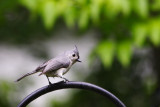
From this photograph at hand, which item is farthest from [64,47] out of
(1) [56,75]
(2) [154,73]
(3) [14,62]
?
(1) [56,75]

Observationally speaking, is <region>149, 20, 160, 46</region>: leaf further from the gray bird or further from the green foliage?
the gray bird

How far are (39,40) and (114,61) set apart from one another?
667 millimetres

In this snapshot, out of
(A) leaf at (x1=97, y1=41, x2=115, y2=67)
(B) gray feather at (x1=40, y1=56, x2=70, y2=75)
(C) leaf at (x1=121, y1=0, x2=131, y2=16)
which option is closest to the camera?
(B) gray feather at (x1=40, y1=56, x2=70, y2=75)

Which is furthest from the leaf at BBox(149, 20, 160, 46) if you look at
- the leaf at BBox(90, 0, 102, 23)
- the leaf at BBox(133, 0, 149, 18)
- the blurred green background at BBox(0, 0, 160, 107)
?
the leaf at BBox(90, 0, 102, 23)

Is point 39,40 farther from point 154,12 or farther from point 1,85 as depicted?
point 154,12

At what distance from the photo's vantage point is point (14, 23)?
10.9ft

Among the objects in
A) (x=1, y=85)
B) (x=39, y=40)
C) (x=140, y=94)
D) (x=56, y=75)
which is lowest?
(x=56, y=75)

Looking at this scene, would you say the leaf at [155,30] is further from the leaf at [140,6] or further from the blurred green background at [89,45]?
the leaf at [140,6]

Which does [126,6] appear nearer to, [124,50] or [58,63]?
[124,50]

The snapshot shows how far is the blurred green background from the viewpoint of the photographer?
244 cm

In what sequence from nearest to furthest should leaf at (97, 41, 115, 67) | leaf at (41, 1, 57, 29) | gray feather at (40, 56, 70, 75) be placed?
gray feather at (40, 56, 70, 75), leaf at (41, 1, 57, 29), leaf at (97, 41, 115, 67)

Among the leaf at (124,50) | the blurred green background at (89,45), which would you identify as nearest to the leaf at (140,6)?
the blurred green background at (89,45)

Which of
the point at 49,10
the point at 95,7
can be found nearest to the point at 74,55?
the point at 95,7

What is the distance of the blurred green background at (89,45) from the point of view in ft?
8.00
